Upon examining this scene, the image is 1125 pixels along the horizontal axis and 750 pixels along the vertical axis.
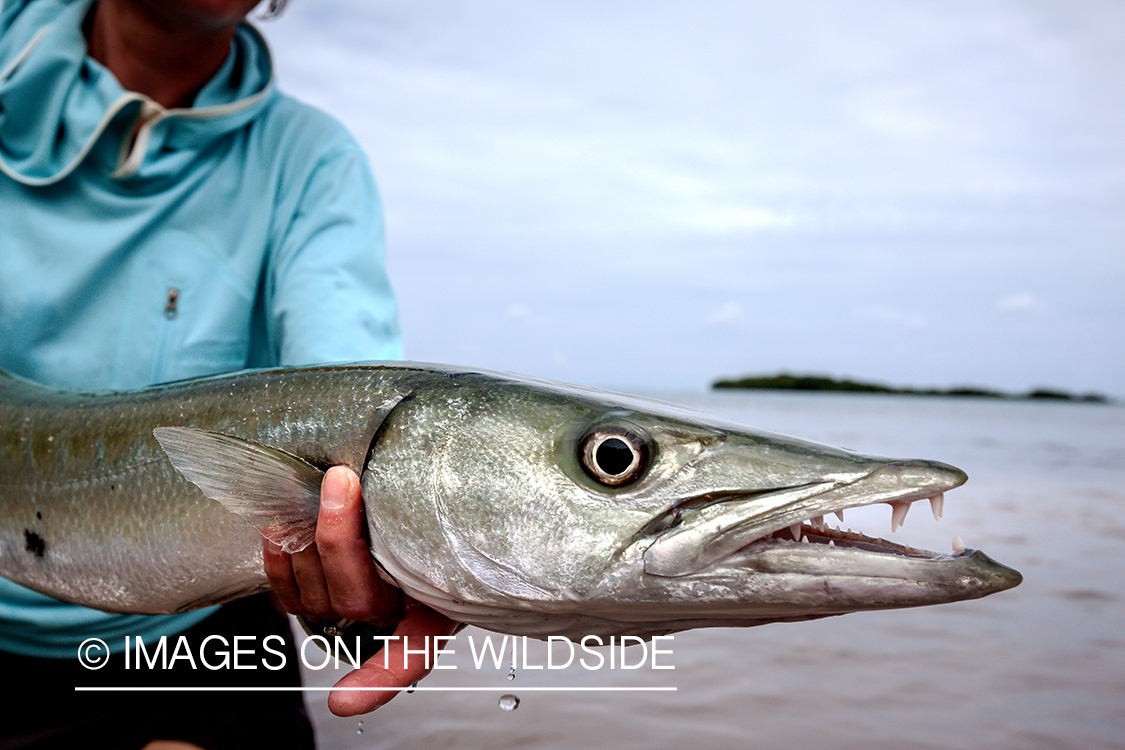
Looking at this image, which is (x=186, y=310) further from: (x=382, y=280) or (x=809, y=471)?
(x=809, y=471)

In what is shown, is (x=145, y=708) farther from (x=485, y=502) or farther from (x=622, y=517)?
(x=622, y=517)

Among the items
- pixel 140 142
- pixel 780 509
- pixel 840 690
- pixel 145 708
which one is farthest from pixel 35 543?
pixel 840 690

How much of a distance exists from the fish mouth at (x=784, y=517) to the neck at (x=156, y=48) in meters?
2.19

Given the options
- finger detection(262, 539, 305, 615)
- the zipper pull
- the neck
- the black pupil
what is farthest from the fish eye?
the neck

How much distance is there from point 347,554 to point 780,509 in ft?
2.74

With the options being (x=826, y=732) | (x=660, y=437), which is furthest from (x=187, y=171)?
(x=826, y=732)

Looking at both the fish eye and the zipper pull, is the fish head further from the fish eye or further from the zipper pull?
the zipper pull

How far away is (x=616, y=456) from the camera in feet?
4.82

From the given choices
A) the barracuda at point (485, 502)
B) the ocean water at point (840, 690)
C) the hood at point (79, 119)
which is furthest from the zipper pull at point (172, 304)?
the ocean water at point (840, 690)

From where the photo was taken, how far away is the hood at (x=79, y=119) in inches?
99.0

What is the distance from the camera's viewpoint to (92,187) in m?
2.56

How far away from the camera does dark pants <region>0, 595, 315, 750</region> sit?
6.92ft

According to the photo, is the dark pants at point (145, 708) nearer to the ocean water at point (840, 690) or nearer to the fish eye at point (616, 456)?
the ocean water at point (840, 690)

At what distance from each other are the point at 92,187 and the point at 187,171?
0.92 ft
